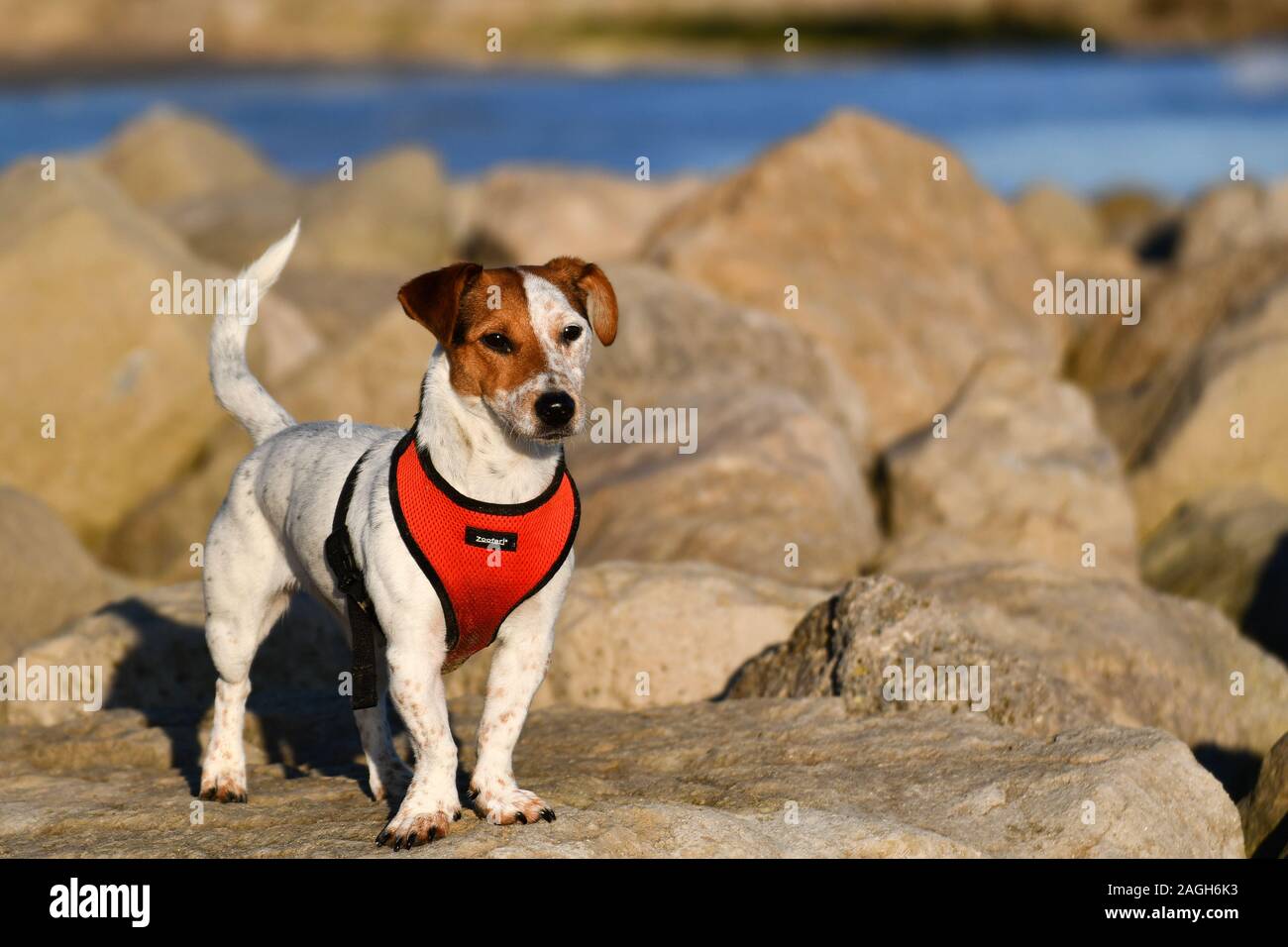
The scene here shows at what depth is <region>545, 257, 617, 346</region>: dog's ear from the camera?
8.23 metres

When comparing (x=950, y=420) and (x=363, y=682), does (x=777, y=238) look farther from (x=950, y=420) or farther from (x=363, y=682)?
(x=363, y=682)

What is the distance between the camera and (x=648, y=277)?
57.4 ft

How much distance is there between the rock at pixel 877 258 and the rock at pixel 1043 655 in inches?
280

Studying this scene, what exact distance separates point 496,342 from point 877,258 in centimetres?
1411

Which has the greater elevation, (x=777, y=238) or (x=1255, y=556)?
(x=777, y=238)

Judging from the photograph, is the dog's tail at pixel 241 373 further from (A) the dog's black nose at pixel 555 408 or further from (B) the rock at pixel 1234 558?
(B) the rock at pixel 1234 558

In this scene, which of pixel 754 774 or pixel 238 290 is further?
pixel 238 290

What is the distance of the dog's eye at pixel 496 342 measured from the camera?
775 centimetres

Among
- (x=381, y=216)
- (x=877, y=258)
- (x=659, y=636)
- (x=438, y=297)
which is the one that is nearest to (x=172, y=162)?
(x=381, y=216)

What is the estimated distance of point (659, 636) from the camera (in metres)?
11.1

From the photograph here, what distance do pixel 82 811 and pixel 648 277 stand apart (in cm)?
1020

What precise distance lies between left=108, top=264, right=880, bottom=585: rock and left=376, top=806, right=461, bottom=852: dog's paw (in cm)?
593

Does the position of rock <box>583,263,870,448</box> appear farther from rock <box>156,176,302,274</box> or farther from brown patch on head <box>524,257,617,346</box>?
rock <box>156,176,302,274</box>

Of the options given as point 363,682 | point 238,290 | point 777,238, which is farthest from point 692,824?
A: point 777,238
